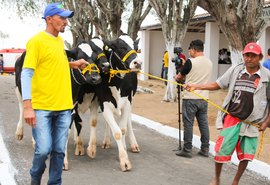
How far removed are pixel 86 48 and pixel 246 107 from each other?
2.59 meters

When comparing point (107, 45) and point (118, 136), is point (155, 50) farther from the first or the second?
point (118, 136)

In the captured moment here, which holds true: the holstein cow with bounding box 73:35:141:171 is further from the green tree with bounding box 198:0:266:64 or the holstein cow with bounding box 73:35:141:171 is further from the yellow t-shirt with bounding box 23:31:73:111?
the green tree with bounding box 198:0:266:64

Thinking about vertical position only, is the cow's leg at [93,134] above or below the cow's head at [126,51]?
below

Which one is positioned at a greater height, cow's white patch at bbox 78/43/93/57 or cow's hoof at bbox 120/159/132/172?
cow's white patch at bbox 78/43/93/57

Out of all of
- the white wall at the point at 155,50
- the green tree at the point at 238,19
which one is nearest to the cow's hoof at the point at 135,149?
the green tree at the point at 238,19

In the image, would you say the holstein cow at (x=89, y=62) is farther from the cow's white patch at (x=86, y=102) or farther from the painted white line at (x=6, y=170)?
the painted white line at (x=6, y=170)

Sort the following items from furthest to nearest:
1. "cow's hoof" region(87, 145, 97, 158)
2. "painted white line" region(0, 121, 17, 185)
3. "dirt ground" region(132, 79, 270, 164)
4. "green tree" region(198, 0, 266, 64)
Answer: "green tree" region(198, 0, 266, 64)
"dirt ground" region(132, 79, 270, 164)
"cow's hoof" region(87, 145, 97, 158)
"painted white line" region(0, 121, 17, 185)

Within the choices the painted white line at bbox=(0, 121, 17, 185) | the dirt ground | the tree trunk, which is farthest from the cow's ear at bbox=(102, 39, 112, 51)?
the tree trunk

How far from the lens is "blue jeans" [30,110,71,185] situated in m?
4.25

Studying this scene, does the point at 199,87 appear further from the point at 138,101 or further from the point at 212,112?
the point at 138,101

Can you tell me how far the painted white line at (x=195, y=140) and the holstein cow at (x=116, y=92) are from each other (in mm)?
1841

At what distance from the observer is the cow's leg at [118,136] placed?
19.8 feet

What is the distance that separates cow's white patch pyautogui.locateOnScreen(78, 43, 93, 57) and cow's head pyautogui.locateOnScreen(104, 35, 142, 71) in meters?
0.33

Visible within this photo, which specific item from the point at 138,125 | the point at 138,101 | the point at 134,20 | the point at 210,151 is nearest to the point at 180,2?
the point at 134,20
